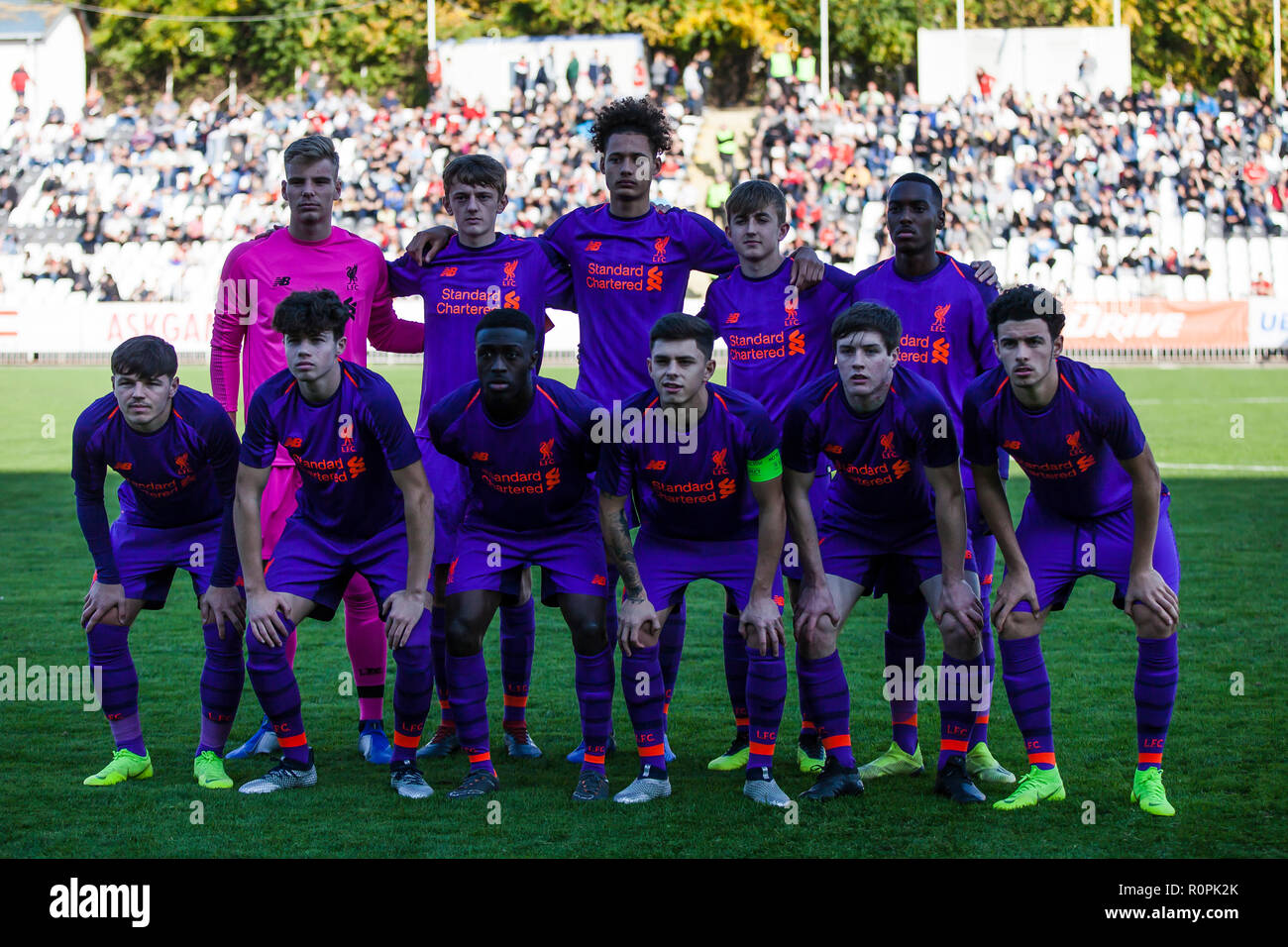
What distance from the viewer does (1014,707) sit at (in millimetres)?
5539

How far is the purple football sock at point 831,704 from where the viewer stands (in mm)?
5609

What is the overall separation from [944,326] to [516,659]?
7.51 ft

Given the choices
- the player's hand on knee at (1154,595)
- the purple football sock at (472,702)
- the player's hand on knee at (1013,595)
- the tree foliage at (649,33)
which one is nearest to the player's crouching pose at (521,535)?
the purple football sock at (472,702)

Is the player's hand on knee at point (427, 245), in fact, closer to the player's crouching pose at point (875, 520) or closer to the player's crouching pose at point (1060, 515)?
the player's crouching pose at point (875, 520)

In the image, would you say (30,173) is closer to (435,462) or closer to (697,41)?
(697,41)

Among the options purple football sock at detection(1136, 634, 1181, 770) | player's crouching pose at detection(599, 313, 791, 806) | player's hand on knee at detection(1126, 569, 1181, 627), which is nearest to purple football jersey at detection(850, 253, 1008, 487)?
player's crouching pose at detection(599, 313, 791, 806)

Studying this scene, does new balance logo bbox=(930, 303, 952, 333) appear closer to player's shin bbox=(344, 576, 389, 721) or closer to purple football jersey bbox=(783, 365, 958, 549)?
purple football jersey bbox=(783, 365, 958, 549)

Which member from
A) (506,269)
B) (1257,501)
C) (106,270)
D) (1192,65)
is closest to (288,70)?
(106,270)

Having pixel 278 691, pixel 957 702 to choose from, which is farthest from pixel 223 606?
pixel 957 702

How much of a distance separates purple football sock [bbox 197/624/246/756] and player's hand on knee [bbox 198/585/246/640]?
0.05m

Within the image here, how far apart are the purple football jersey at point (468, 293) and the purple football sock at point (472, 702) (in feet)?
3.63

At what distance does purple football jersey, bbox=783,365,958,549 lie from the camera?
5504 millimetres

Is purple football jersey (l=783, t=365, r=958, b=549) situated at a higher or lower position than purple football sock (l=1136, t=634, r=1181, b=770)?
higher
